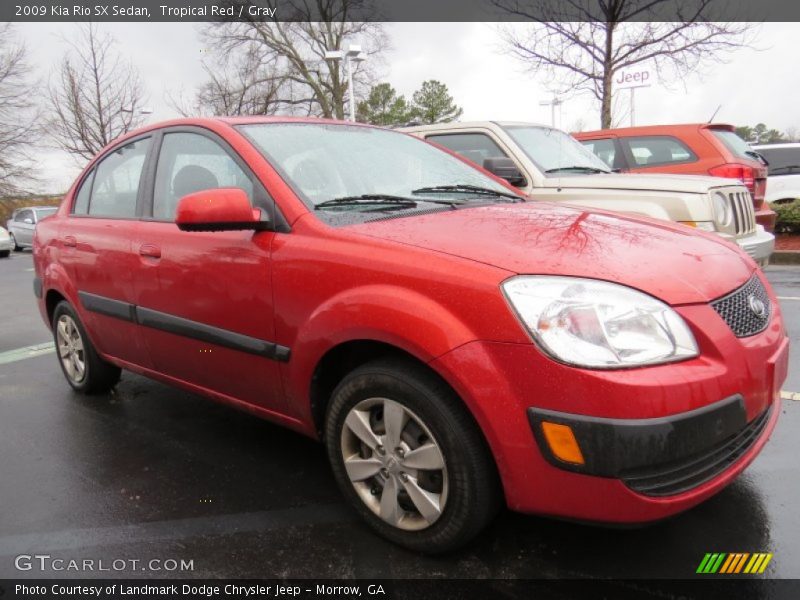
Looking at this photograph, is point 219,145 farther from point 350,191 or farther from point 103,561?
point 103,561

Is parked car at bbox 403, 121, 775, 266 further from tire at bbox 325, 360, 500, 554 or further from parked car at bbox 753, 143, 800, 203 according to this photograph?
parked car at bbox 753, 143, 800, 203

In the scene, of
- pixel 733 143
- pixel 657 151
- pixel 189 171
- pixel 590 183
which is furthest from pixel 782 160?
pixel 189 171

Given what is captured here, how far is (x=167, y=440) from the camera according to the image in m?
3.37

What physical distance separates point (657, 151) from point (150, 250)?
6499mm

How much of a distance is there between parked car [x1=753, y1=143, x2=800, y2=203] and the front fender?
1136cm

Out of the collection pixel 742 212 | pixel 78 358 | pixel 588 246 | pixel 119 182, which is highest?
pixel 119 182

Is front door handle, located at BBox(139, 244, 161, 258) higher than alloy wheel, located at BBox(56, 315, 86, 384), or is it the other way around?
front door handle, located at BBox(139, 244, 161, 258)

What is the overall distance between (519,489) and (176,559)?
4.26 ft

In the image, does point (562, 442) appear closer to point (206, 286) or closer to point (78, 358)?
point (206, 286)

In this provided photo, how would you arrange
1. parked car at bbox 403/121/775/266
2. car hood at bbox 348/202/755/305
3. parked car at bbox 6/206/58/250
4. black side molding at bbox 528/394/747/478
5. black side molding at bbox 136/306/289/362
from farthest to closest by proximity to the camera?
parked car at bbox 6/206/58/250, parked car at bbox 403/121/775/266, black side molding at bbox 136/306/289/362, car hood at bbox 348/202/755/305, black side molding at bbox 528/394/747/478

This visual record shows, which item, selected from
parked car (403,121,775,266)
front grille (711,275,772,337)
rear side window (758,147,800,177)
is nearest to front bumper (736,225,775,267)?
parked car (403,121,775,266)

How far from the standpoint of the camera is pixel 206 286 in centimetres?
274

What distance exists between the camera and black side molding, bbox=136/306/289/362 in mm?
2535

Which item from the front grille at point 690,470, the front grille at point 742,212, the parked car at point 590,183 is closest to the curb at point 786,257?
the parked car at point 590,183
